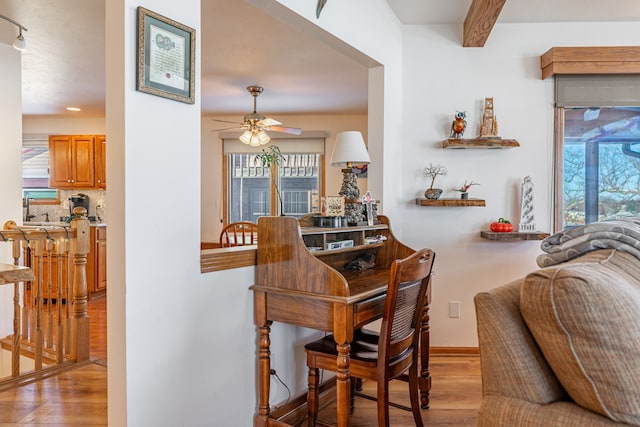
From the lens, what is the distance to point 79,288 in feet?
9.88

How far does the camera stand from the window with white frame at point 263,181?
6.57m

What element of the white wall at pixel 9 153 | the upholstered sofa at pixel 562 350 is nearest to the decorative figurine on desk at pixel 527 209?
the upholstered sofa at pixel 562 350

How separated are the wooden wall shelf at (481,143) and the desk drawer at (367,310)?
1603 millimetres

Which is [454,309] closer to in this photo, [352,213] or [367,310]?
[352,213]

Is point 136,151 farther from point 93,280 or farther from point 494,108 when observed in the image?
point 93,280

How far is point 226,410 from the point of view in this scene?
6.48 ft

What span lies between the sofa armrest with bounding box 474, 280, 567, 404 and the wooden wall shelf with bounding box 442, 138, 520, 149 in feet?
7.29

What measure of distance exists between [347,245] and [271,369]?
735 mm

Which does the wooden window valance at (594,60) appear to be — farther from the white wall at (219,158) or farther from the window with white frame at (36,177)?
the window with white frame at (36,177)

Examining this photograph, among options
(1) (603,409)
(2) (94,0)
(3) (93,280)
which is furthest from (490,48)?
(3) (93,280)

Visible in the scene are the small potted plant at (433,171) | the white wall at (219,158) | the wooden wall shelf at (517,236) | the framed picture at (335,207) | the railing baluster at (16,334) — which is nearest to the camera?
the framed picture at (335,207)

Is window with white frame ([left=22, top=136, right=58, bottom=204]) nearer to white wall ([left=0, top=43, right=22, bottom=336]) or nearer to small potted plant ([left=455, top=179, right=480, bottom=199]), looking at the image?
white wall ([left=0, top=43, right=22, bottom=336])

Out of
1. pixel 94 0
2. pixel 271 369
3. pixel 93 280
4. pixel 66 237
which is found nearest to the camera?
pixel 271 369

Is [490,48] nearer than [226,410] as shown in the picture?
No
